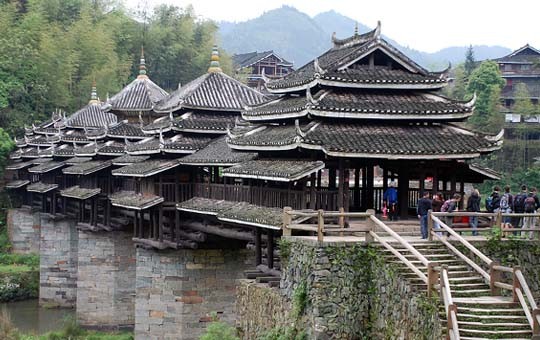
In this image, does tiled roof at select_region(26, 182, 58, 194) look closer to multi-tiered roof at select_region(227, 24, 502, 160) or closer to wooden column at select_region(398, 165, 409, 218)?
multi-tiered roof at select_region(227, 24, 502, 160)

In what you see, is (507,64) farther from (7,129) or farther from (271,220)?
(271,220)

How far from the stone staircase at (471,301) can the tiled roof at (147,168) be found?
45.4ft

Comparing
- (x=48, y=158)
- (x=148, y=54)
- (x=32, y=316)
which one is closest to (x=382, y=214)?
(x=32, y=316)

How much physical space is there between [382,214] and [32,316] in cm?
2717

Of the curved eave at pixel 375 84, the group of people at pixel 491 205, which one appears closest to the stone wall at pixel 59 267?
the curved eave at pixel 375 84

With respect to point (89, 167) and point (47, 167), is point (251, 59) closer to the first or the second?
point (47, 167)

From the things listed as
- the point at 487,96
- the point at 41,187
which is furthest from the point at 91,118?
the point at 487,96

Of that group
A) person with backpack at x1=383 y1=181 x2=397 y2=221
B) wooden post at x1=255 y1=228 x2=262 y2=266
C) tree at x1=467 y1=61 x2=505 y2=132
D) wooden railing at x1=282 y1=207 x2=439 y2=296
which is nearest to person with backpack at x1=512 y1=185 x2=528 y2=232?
person with backpack at x1=383 y1=181 x2=397 y2=221

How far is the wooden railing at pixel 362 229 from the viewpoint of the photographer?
16073mm

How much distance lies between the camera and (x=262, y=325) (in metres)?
21.4

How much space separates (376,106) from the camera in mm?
22125

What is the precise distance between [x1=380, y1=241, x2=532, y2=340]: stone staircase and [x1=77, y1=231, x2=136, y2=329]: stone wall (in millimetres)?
23521

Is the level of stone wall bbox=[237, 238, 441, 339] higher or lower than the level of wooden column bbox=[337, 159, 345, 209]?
lower

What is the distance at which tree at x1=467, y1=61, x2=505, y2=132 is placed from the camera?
183 ft
